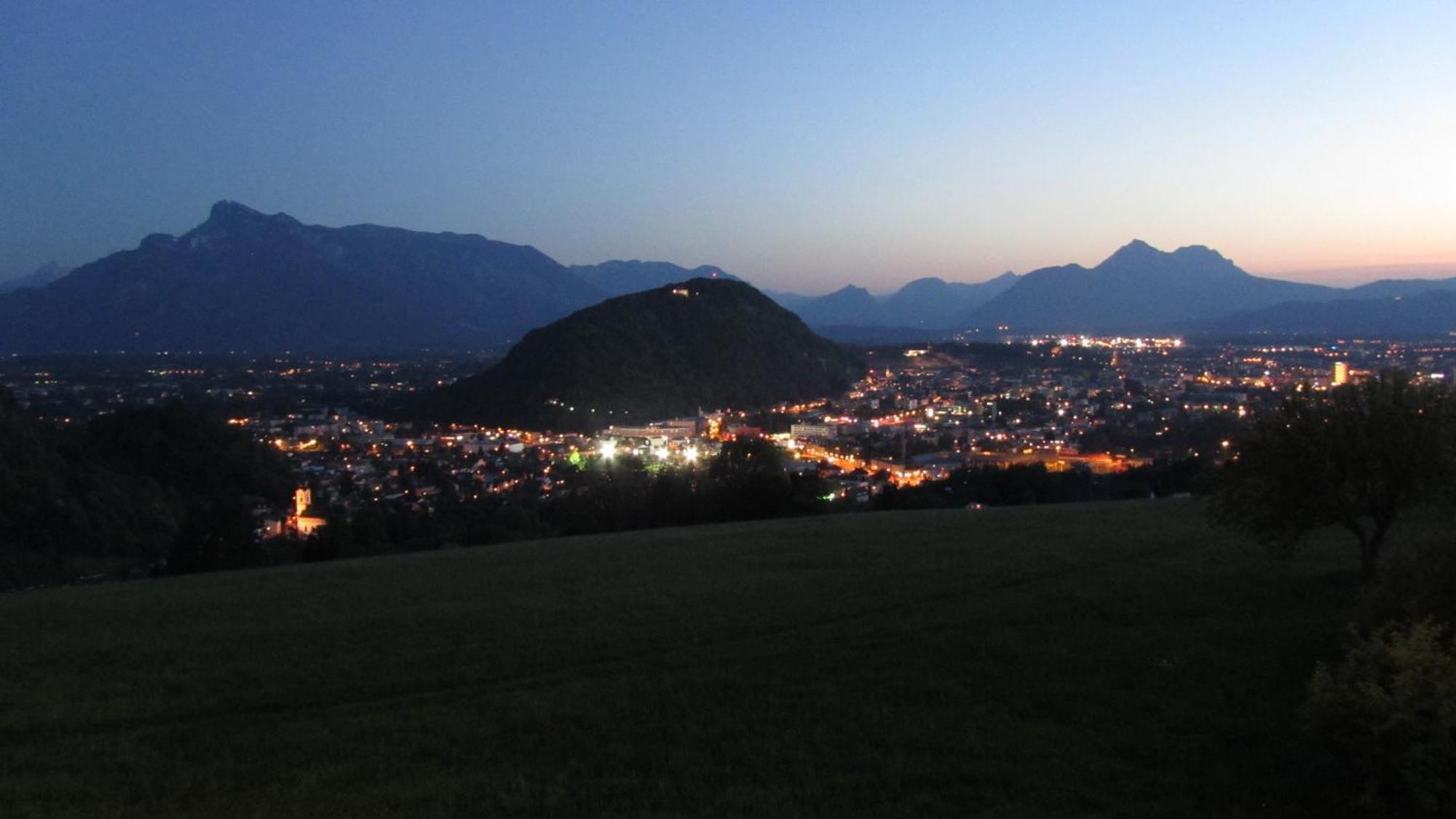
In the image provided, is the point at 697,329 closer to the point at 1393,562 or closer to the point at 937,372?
the point at 937,372

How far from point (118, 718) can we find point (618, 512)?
30.1 meters

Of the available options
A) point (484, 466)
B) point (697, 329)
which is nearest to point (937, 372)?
point (697, 329)

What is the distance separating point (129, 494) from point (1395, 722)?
57462 millimetres

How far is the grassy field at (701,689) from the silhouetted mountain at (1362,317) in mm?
86011

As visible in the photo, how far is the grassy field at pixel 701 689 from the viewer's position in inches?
349

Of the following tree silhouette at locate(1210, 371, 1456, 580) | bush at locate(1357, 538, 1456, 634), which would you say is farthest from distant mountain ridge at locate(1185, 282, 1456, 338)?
bush at locate(1357, 538, 1456, 634)

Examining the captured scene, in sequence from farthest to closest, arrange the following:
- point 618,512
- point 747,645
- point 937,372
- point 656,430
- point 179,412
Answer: point 937,372 < point 656,430 < point 179,412 < point 618,512 < point 747,645

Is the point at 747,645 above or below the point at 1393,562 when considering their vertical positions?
below

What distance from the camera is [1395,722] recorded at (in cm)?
707

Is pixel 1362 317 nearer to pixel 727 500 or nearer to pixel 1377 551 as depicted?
pixel 727 500

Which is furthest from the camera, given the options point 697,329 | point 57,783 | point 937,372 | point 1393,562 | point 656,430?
point 937,372

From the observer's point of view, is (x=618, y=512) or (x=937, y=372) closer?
(x=618, y=512)

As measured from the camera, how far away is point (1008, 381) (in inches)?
4190

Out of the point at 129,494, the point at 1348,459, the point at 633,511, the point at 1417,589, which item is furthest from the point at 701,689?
the point at 129,494
